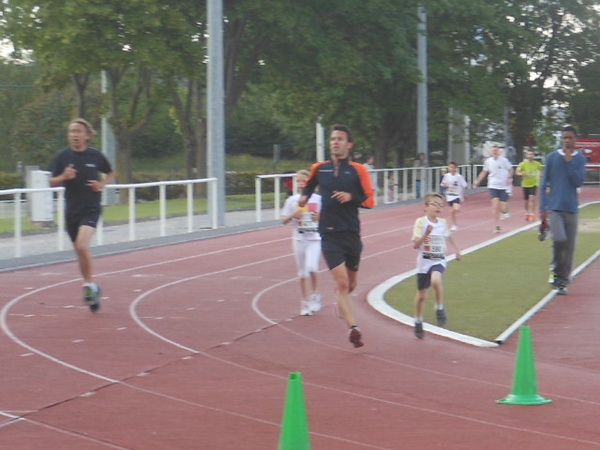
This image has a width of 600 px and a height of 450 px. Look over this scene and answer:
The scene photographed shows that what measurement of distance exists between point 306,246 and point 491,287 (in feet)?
10.3

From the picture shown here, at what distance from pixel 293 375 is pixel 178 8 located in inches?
1326

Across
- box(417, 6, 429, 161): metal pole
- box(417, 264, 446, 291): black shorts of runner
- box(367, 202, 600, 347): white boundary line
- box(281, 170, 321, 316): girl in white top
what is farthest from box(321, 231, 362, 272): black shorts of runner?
box(417, 6, 429, 161): metal pole

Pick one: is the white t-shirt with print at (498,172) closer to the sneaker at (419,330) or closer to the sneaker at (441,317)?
the sneaker at (441,317)

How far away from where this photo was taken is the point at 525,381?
848 centimetres

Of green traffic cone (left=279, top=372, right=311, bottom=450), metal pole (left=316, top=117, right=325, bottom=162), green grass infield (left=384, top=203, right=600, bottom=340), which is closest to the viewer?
green traffic cone (left=279, top=372, right=311, bottom=450)

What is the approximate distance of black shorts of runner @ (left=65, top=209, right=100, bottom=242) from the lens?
42.9 feet

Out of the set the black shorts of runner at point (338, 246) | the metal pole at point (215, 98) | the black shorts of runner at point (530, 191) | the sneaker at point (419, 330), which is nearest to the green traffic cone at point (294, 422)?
the black shorts of runner at point (338, 246)

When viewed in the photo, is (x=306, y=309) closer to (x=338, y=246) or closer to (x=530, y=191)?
(x=338, y=246)

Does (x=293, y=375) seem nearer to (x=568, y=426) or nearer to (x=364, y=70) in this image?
(x=568, y=426)

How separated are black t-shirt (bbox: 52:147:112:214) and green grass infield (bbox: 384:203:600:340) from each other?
3468 mm

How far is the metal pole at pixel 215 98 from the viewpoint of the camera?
2870cm

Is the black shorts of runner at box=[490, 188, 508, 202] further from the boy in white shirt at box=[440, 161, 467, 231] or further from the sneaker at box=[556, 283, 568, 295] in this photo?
the sneaker at box=[556, 283, 568, 295]

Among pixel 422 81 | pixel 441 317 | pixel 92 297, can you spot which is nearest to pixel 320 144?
pixel 422 81

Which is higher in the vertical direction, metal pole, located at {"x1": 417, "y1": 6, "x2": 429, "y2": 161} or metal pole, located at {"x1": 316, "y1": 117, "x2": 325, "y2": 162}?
metal pole, located at {"x1": 417, "y1": 6, "x2": 429, "y2": 161}
